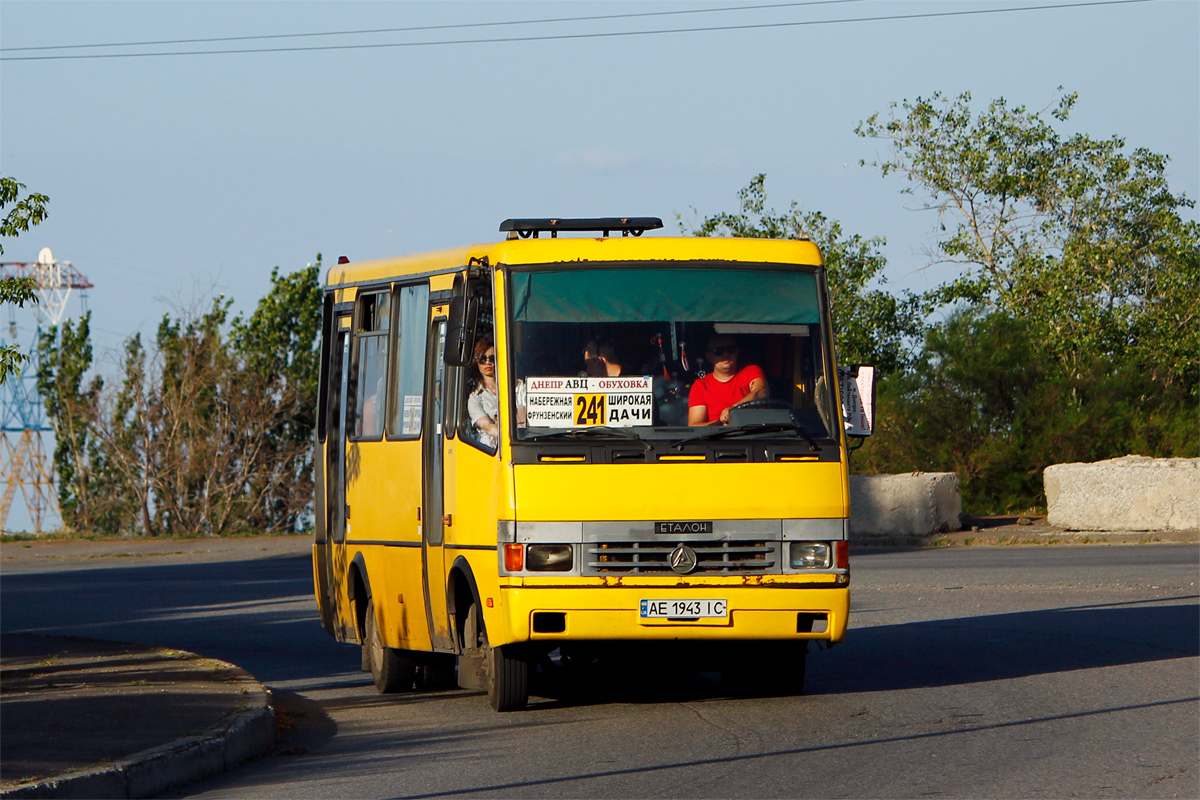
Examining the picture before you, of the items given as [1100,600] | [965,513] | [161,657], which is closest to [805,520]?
[161,657]

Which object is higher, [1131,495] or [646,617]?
[1131,495]

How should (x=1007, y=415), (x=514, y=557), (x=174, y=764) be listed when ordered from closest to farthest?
1. (x=174, y=764)
2. (x=514, y=557)
3. (x=1007, y=415)

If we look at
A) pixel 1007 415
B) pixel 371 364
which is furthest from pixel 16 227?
pixel 1007 415

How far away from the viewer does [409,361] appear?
10984 millimetres

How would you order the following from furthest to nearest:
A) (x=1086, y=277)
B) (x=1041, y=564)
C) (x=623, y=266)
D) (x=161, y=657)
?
(x=1086, y=277) → (x=1041, y=564) → (x=161, y=657) → (x=623, y=266)

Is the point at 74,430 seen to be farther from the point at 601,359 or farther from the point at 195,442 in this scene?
the point at 601,359

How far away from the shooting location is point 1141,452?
31047mm

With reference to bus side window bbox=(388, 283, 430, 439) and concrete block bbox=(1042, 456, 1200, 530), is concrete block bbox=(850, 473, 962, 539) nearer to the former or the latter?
concrete block bbox=(1042, 456, 1200, 530)

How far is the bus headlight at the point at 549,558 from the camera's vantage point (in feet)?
30.2

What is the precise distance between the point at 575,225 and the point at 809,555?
2.63m

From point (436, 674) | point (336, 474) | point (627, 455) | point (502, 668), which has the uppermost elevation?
point (336, 474)

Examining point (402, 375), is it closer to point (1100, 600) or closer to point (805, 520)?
point (805, 520)

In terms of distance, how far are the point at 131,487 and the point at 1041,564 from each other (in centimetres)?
2360

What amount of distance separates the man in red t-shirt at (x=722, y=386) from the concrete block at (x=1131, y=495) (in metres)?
17.8
